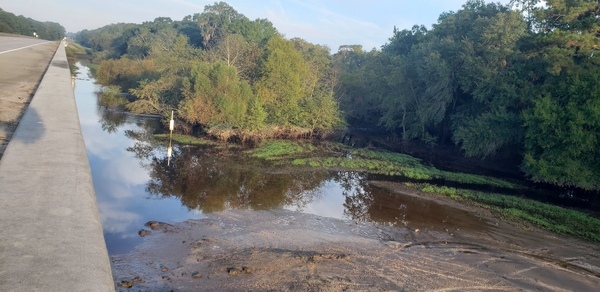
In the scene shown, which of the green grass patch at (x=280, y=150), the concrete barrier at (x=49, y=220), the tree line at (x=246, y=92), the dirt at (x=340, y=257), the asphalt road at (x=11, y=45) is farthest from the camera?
the asphalt road at (x=11, y=45)

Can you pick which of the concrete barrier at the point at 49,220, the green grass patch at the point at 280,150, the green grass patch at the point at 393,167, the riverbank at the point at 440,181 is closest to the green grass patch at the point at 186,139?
the riverbank at the point at 440,181

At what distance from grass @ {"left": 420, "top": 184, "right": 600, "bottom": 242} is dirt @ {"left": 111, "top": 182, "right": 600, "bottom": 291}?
1172mm

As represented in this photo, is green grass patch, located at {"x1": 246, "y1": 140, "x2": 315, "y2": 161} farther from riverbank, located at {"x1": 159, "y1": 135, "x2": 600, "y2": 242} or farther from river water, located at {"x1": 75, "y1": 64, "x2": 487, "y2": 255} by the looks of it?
river water, located at {"x1": 75, "y1": 64, "x2": 487, "y2": 255}

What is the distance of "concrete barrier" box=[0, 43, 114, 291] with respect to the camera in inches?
156

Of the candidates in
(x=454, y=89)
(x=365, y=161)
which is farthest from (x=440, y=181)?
(x=454, y=89)

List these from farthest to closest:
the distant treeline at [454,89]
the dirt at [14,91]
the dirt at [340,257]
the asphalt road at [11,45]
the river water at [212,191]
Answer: the asphalt road at [11,45]
the distant treeline at [454,89]
the river water at [212,191]
the dirt at [14,91]
the dirt at [340,257]

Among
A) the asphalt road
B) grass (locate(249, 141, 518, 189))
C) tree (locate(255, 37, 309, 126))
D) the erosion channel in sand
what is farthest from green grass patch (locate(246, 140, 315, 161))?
the asphalt road

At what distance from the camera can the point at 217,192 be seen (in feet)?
52.5

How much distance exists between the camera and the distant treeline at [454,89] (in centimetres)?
2138

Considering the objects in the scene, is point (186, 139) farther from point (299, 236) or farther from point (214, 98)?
point (299, 236)

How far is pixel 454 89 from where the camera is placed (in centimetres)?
3131

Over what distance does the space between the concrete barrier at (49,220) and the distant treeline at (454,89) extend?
60.8ft

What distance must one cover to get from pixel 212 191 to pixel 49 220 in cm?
1102

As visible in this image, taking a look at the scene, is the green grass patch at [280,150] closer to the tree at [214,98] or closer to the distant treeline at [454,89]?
the distant treeline at [454,89]
